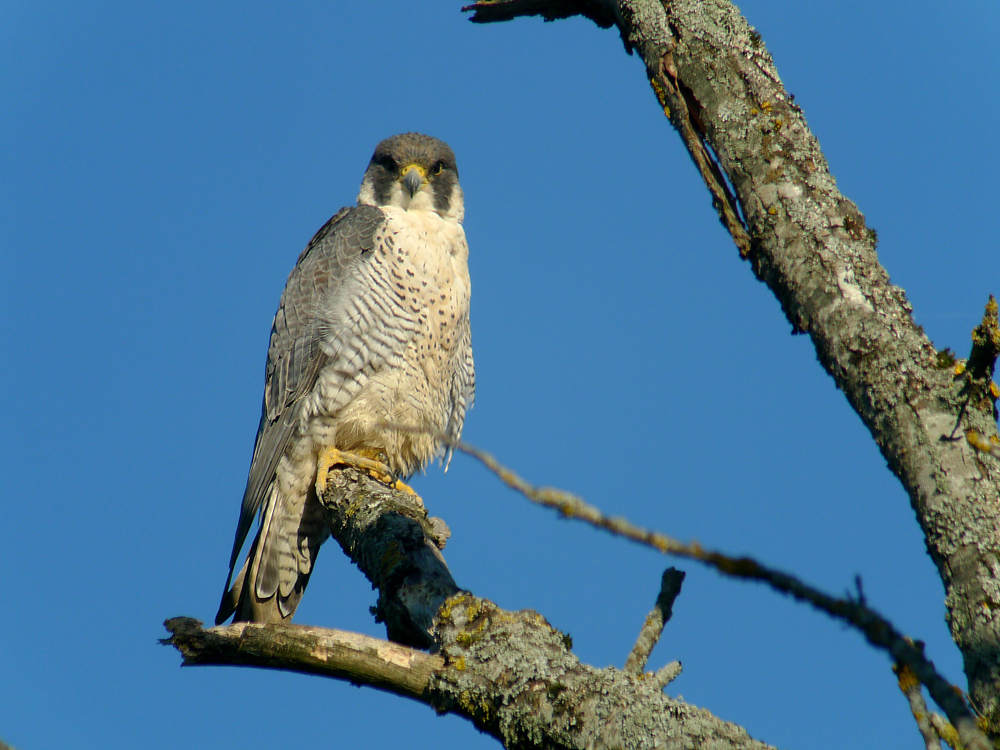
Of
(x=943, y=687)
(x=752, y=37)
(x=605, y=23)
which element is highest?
(x=605, y=23)

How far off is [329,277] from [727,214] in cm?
327

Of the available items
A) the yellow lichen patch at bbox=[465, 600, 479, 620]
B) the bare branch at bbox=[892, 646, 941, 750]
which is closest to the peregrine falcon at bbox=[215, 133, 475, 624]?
the yellow lichen patch at bbox=[465, 600, 479, 620]

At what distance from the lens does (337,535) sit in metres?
4.05

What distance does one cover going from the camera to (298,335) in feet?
16.6

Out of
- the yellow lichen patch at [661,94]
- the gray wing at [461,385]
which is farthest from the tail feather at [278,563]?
the yellow lichen patch at [661,94]

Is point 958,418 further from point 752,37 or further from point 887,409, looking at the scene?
point 752,37

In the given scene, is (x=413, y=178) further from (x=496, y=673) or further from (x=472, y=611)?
(x=496, y=673)

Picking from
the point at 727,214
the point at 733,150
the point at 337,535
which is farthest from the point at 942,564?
the point at 337,535

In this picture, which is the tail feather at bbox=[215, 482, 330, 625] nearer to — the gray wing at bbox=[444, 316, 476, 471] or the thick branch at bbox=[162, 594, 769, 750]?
the gray wing at bbox=[444, 316, 476, 471]

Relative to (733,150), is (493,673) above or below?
below

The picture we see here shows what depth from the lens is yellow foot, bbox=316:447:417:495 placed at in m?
4.50

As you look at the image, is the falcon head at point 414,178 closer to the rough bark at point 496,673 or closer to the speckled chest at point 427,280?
the speckled chest at point 427,280

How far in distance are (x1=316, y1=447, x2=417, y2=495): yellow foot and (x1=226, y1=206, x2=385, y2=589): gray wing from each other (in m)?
0.30

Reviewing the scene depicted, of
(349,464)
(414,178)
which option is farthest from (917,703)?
(414,178)
